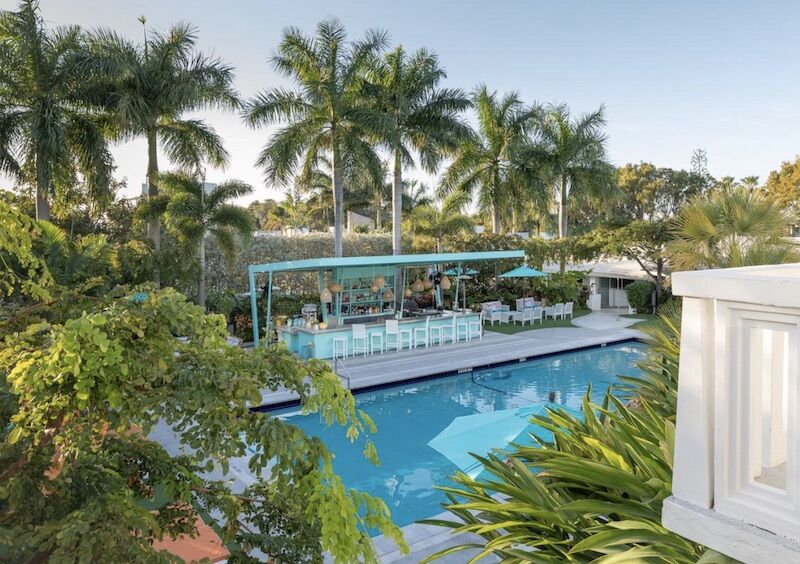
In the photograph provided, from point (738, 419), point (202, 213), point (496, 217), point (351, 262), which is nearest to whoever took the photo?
point (738, 419)

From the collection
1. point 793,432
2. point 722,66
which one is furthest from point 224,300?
point 722,66

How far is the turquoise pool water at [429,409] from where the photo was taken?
8018 mm

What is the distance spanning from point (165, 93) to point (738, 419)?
17.7m

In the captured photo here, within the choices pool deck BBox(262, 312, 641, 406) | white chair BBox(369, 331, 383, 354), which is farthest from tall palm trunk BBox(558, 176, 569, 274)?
white chair BBox(369, 331, 383, 354)

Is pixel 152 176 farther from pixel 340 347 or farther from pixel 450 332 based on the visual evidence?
pixel 450 332

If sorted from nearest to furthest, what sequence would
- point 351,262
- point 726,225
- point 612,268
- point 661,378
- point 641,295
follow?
point 661,378 → point 726,225 → point 351,262 → point 641,295 → point 612,268

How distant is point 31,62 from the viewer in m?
14.5

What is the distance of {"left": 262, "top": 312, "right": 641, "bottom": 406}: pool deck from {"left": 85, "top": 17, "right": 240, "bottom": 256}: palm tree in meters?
7.51

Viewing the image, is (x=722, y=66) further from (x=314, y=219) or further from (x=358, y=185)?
(x=314, y=219)

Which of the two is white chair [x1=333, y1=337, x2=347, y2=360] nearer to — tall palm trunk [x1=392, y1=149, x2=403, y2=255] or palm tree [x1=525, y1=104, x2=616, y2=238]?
tall palm trunk [x1=392, y1=149, x2=403, y2=255]

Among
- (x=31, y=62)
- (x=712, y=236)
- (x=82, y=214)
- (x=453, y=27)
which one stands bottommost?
(x=712, y=236)

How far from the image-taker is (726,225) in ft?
29.0

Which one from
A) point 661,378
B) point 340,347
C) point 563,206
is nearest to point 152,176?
point 340,347

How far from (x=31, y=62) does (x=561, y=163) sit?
21051mm
